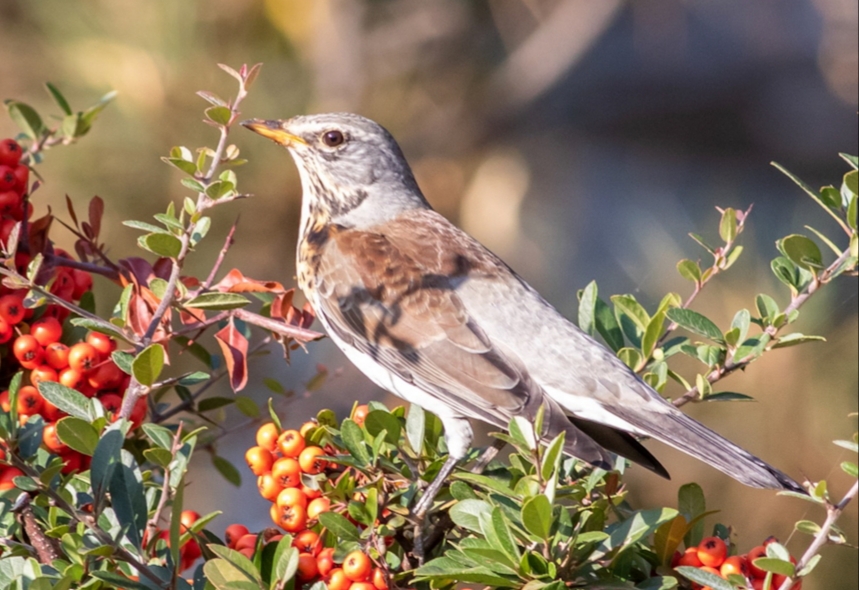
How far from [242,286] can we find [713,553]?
81 centimetres

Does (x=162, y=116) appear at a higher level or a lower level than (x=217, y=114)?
lower

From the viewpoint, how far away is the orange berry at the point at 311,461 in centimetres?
152

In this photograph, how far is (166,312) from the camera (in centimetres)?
148

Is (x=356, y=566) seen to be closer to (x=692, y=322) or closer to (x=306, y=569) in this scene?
(x=306, y=569)

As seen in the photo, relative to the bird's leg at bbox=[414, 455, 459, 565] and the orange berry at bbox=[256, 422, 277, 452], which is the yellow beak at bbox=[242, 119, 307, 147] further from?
the bird's leg at bbox=[414, 455, 459, 565]

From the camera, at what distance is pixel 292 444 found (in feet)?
5.09

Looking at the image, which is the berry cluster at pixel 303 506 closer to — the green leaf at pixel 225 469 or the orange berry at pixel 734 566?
the green leaf at pixel 225 469

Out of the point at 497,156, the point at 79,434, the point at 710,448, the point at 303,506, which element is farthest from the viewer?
the point at 497,156

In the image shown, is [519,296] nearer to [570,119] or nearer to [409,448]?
[409,448]

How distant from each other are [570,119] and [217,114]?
531 centimetres

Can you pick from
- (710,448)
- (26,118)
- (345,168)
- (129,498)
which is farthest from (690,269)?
(26,118)

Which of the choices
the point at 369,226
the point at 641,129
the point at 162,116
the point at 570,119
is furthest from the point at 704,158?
the point at 369,226

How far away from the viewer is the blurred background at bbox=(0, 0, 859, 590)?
316cm

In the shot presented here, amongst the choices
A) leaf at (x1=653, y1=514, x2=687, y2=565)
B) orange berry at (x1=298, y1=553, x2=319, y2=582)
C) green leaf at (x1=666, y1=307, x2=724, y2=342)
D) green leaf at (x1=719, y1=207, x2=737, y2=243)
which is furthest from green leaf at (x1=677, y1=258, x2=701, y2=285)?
orange berry at (x1=298, y1=553, x2=319, y2=582)
